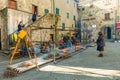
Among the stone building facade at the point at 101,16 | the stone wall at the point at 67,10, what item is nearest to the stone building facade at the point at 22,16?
the stone wall at the point at 67,10

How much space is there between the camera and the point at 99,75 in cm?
779

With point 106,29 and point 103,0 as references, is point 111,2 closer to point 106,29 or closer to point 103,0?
point 103,0

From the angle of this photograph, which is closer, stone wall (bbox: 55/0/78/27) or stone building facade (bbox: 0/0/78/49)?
stone building facade (bbox: 0/0/78/49)

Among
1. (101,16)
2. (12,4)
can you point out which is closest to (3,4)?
(12,4)

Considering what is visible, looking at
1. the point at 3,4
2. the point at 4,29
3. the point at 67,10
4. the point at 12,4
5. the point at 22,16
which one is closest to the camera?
the point at 4,29

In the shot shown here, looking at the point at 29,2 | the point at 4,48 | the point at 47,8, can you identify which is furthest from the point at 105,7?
the point at 4,48

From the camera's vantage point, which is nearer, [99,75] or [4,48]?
[99,75]

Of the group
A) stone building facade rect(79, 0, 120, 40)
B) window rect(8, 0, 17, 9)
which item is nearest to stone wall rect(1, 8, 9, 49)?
window rect(8, 0, 17, 9)

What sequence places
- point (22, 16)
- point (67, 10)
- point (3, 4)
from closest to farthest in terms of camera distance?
point (3, 4)
point (22, 16)
point (67, 10)

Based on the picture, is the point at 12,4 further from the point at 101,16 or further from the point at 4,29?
the point at 101,16

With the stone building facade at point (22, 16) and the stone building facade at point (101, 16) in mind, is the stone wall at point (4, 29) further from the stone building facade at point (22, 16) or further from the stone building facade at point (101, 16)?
the stone building facade at point (101, 16)

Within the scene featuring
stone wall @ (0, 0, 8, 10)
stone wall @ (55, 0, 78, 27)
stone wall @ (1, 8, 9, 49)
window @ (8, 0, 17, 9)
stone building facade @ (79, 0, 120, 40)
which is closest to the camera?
stone wall @ (1, 8, 9, 49)

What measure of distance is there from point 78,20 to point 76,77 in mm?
35369

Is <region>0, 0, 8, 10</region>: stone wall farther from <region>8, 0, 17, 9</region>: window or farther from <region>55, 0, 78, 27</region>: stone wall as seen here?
<region>55, 0, 78, 27</region>: stone wall
